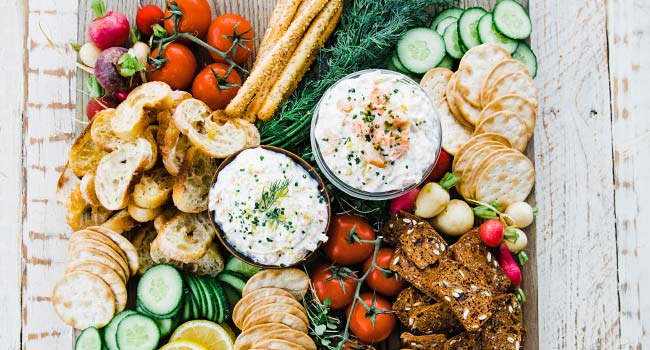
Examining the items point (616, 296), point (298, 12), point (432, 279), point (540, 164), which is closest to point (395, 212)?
point (432, 279)

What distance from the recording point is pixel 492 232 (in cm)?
252

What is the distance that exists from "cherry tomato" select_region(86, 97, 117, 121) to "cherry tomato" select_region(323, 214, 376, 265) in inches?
41.5

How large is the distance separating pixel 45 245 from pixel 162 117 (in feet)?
2.69

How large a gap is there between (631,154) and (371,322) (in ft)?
4.64

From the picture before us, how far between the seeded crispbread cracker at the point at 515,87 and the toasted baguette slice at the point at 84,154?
163 centimetres

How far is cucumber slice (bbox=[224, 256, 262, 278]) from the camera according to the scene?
2.63m

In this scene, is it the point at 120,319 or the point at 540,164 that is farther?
the point at 540,164

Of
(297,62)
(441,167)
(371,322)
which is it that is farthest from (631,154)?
(297,62)

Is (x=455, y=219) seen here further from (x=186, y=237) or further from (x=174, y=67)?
(x=174, y=67)

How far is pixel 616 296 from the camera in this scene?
282 cm

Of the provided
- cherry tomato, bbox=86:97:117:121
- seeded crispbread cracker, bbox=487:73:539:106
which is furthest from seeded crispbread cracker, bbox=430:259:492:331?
cherry tomato, bbox=86:97:117:121

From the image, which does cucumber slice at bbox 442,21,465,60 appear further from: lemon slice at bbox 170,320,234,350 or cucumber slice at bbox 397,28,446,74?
lemon slice at bbox 170,320,234,350

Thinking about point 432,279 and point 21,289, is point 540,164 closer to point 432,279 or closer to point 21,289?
point 432,279

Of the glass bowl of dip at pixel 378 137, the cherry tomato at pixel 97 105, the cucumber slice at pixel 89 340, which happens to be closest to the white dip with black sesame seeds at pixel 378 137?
the glass bowl of dip at pixel 378 137
